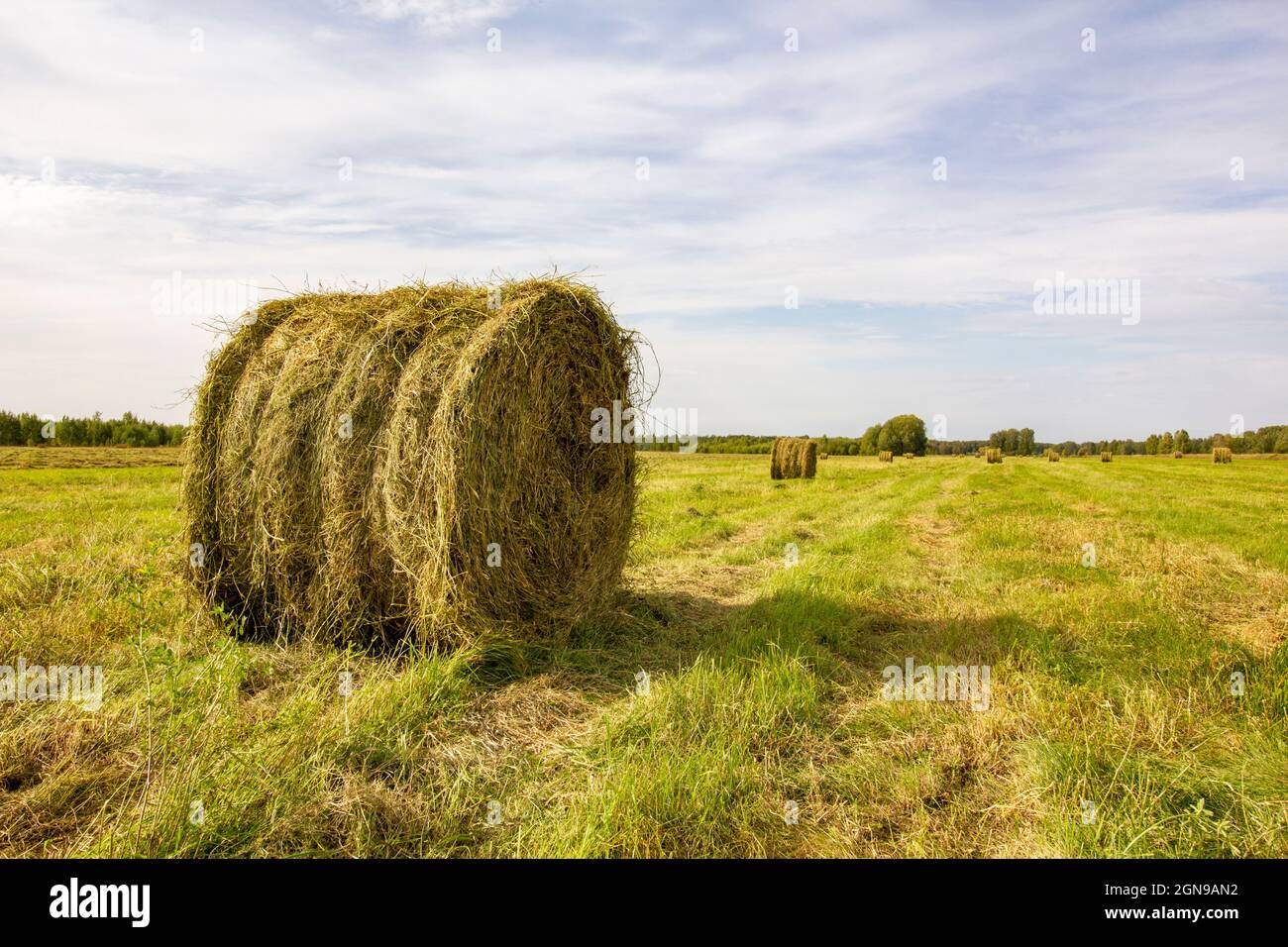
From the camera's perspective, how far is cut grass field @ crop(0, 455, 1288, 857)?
320 cm

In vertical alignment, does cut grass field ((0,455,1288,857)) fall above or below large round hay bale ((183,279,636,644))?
below

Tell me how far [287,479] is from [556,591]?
2.30 metres

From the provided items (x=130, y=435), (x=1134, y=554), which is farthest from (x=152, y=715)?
(x=130, y=435)

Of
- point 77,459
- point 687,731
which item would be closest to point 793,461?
point 687,731

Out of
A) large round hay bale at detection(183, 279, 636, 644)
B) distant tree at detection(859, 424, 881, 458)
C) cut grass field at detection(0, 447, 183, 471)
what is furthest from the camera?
distant tree at detection(859, 424, 881, 458)

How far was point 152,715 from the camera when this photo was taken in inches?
163

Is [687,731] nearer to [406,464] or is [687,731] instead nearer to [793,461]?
[406,464]

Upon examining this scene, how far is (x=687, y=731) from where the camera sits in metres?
4.12

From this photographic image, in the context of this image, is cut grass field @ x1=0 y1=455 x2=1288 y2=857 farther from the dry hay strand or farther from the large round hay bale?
the dry hay strand

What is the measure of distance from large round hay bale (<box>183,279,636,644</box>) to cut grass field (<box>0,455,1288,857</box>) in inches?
16.6

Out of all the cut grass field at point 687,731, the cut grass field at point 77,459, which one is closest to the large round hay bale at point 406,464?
the cut grass field at point 687,731

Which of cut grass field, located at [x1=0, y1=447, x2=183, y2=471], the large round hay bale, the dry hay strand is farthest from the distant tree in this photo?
the large round hay bale

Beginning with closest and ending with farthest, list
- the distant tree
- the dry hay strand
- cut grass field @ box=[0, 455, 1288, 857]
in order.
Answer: cut grass field @ box=[0, 455, 1288, 857]
the dry hay strand
the distant tree
